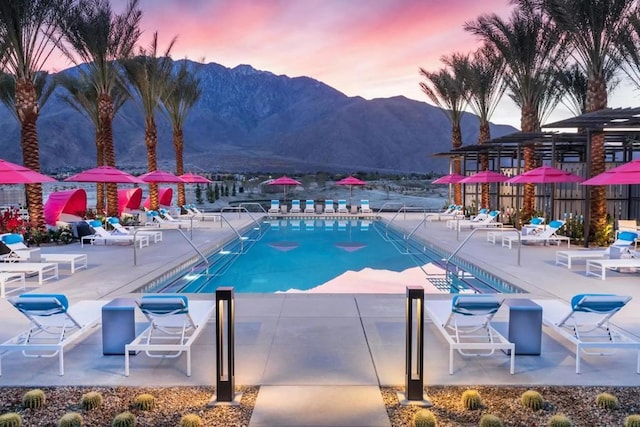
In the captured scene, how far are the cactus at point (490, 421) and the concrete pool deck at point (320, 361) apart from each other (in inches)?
28.4

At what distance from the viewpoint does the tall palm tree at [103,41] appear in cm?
1688

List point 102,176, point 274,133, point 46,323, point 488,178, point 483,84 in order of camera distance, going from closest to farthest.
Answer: point 46,323 < point 102,176 < point 488,178 < point 483,84 < point 274,133

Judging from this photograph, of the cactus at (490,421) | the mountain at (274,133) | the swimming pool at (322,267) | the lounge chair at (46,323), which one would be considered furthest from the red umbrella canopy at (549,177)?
the mountain at (274,133)

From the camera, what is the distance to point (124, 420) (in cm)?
391

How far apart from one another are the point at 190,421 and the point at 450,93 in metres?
25.2

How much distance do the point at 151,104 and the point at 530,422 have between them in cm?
2142

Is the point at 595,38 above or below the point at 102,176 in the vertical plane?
above

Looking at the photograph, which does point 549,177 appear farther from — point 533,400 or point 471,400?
point 471,400

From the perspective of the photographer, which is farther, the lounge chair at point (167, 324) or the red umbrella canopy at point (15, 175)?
the red umbrella canopy at point (15, 175)

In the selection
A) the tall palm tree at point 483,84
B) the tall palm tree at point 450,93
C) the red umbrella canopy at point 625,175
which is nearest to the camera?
the red umbrella canopy at point 625,175

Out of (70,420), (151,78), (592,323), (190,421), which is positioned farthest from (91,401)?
(151,78)

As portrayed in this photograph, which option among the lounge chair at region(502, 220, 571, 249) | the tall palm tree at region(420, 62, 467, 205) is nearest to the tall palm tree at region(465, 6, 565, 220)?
the lounge chair at region(502, 220, 571, 249)

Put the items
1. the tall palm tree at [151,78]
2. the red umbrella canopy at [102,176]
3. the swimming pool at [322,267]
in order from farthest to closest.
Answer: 1. the tall palm tree at [151,78]
2. the red umbrella canopy at [102,176]
3. the swimming pool at [322,267]

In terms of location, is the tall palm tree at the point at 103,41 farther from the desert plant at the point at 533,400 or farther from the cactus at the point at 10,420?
the desert plant at the point at 533,400
